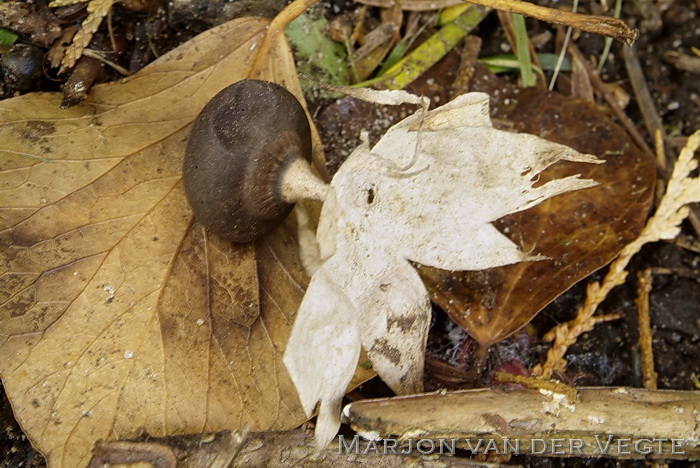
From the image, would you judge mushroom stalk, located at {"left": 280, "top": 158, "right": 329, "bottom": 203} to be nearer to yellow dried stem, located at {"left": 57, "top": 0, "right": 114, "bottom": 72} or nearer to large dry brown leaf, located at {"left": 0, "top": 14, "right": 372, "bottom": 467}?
large dry brown leaf, located at {"left": 0, "top": 14, "right": 372, "bottom": 467}

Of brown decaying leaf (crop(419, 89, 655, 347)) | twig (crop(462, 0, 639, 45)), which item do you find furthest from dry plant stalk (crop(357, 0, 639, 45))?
brown decaying leaf (crop(419, 89, 655, 347))

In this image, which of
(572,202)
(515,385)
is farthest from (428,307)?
(572,202)

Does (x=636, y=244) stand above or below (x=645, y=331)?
above

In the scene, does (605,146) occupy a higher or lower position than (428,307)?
higher

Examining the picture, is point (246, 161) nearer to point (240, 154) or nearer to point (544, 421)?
point (240, 154)

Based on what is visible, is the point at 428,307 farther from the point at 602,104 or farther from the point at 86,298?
the point at 602,104

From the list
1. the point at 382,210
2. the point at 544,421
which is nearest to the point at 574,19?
the point at 382,210

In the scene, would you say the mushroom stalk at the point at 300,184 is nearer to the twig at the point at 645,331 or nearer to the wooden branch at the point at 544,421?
the wooden branch at the point at 544,421

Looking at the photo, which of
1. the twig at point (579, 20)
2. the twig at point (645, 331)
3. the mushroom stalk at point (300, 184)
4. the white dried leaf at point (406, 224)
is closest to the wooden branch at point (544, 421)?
the white dried leaf at point (406, 224)
